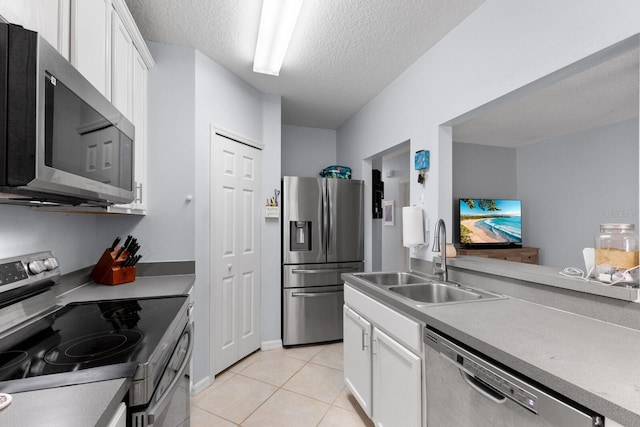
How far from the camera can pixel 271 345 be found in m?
3.09

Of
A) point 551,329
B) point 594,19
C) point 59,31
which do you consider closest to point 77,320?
point 59,31

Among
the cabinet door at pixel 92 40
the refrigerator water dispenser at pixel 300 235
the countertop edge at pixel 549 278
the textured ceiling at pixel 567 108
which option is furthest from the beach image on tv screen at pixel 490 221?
the cabinet door at pixel 92 40

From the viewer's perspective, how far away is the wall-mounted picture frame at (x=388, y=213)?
3.60 m

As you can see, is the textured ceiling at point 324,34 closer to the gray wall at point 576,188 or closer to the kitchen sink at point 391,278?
the kitchen sink at point 391,278

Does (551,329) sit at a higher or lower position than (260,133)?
lower

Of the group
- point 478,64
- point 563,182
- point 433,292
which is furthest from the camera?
point 563,182

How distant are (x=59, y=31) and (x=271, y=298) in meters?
2.59

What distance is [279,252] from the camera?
123 inches

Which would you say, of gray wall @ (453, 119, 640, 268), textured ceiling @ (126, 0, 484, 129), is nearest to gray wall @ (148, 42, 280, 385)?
textured ceiling @ (126, 0, 484, 129)

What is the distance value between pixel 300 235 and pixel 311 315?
87 cm

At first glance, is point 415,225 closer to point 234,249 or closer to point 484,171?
point 234,249

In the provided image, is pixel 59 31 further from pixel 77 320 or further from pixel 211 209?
pixel 211 209

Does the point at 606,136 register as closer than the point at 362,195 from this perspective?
No

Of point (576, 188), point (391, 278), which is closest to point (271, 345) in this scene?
point (391, 278)
